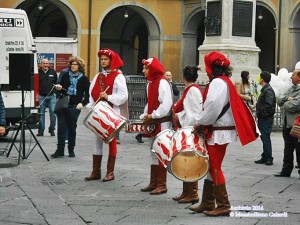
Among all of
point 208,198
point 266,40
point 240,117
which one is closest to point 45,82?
point 208,198

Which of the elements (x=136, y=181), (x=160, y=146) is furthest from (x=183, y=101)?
(x=136, y=181)

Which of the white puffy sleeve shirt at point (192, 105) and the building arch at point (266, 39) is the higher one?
the building arch at point (266, 39)

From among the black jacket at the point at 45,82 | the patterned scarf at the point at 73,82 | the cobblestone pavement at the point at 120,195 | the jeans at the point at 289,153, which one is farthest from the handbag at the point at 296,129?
the black jacket at the point at 45,82

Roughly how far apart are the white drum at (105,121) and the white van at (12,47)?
5247 mm

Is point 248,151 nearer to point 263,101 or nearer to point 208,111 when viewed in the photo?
point 263,101

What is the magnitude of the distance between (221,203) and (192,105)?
126 cm

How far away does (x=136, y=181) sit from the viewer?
1023 centimetres

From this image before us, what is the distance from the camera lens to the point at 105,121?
959 cm

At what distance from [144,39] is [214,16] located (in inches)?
877

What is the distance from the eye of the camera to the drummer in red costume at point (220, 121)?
7715mm

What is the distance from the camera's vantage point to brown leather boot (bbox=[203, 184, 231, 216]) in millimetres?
7781

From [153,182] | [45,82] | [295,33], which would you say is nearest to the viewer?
[153,182]

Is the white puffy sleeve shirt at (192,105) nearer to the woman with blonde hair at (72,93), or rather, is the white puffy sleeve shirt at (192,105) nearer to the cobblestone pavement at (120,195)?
the cobblestone pavement at (120,195)

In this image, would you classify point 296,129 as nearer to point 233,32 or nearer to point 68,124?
point 68,124
